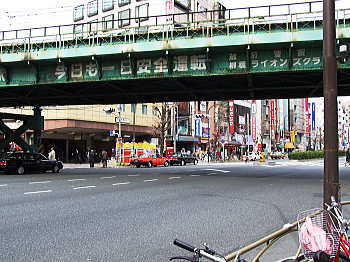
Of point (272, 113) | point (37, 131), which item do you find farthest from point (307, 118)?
point (37, 131)

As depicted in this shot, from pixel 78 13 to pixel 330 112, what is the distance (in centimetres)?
8128

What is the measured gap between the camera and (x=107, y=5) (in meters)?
74.3

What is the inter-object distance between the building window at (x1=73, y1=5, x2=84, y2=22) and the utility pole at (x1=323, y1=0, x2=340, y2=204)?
260ft

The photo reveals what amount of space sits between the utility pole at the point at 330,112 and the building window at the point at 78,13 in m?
79.4

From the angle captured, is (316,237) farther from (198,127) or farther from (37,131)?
(198,127)

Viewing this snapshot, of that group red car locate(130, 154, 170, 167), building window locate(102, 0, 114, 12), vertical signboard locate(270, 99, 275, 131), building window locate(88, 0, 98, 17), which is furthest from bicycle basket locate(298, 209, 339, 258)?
vertical signboard locate(270, 99, 275, 131)

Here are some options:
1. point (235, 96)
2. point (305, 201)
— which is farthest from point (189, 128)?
point (305, 201)

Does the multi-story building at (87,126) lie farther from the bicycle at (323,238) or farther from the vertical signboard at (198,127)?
the bicycle at (323,238)

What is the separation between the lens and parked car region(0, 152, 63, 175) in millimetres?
25531

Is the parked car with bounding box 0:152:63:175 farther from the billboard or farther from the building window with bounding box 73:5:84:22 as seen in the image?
the billboard

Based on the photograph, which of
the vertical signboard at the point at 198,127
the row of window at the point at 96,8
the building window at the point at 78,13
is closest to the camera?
the row of window at the point at 96,8

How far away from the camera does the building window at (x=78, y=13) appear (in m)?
79.6

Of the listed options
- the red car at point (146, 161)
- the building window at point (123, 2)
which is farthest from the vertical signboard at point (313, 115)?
the red car at point (146, 161)

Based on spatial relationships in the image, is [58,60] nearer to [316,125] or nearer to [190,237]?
[190,237]
